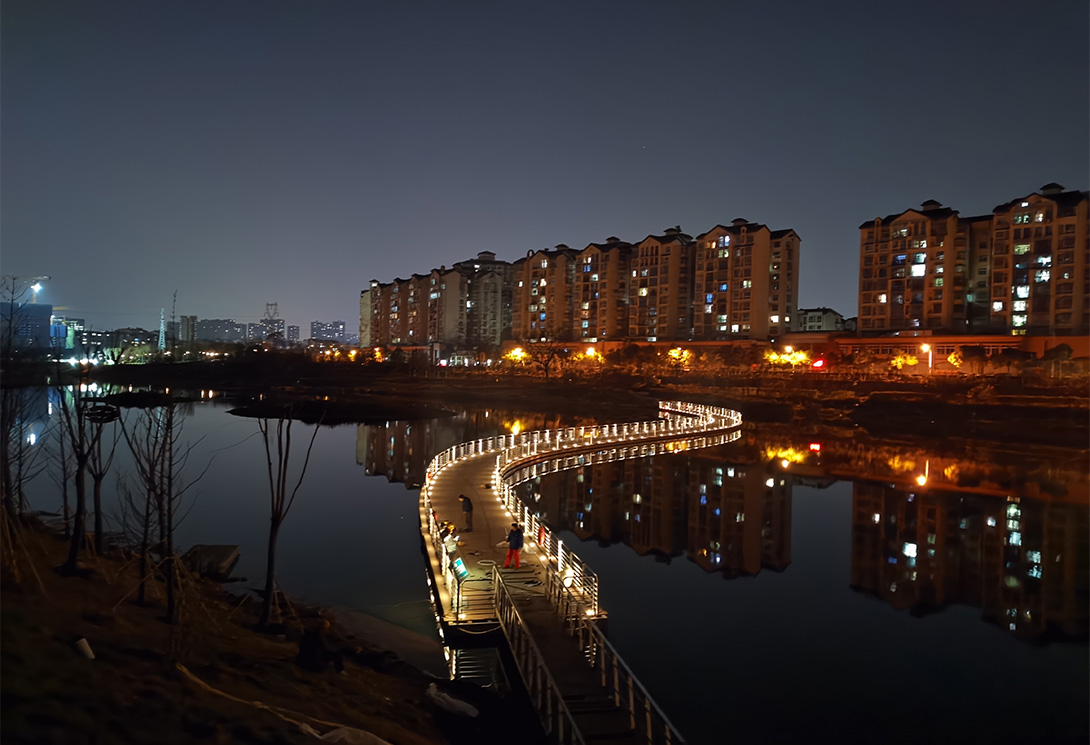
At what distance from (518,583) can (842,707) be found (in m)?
6.49

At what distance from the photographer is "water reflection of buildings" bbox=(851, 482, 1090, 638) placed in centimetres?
1748

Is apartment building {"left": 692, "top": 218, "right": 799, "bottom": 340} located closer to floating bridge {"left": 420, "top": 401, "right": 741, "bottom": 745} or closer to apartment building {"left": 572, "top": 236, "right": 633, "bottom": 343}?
apartment building {"left": 572, "top": 236, "right": 633, "bottom": 343}

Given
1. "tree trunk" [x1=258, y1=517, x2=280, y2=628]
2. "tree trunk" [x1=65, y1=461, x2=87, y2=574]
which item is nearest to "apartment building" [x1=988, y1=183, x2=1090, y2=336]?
"tree trunk" [x1=258, y1=517, x2=280, y2=628]

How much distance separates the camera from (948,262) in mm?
77438

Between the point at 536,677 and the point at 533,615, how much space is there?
185cm

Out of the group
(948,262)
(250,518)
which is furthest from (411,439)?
(948,262)

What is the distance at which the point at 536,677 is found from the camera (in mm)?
10836

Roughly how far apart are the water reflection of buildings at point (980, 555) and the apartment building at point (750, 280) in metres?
61.7

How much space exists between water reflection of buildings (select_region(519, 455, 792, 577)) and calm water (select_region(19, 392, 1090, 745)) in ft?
0.43

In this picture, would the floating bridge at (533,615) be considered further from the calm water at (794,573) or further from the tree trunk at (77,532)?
the tree trunk at (77,532)

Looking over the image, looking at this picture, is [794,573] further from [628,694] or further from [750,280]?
[750,280]

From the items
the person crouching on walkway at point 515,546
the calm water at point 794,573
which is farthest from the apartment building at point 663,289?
the person crouching on walkway at point 515,546

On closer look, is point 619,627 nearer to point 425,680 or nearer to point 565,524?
point 425,680

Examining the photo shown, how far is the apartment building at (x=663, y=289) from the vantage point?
3917 inches
